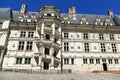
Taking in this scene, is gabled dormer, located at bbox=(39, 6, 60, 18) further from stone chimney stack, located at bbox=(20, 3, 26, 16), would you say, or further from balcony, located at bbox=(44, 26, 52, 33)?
stone chimney stack, located at bbox=(20, 3, 26, 16)

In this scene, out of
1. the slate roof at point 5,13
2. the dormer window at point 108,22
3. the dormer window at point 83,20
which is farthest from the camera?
the slate roof at point 5,13

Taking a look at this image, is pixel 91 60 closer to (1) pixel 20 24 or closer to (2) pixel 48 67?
(2) pixel 48 67

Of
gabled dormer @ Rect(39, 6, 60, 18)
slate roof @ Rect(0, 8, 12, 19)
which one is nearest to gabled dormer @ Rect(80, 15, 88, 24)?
gabled dormer @ Rect(39, 6, 60, 18)

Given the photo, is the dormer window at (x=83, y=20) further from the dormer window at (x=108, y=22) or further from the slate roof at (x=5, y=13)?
the slate roof at (x=5, y=13)

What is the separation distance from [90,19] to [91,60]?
1196 cm

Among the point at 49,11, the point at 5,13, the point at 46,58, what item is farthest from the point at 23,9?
the point at 46,58

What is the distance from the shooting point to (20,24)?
3509cm

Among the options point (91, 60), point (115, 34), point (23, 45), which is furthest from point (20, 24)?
point (115, 34)

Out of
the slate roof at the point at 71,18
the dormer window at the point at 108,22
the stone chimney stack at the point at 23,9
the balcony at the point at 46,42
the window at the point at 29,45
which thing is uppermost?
the stone chimney stack at the point at 23,9

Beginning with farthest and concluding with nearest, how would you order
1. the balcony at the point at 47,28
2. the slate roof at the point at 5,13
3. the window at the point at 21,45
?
1. the slate roof at the point at 5,13
2. the balcony at the point at 47,28
3. the window at the point at 21,45

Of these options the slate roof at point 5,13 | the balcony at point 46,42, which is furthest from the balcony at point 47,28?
the slate roof at point 5,13

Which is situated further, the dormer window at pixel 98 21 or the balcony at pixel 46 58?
the dormer window at pixel 98 21

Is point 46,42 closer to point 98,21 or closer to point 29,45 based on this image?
point 29,45

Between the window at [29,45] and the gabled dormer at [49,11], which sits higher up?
the gabled dormer at [49,11]
